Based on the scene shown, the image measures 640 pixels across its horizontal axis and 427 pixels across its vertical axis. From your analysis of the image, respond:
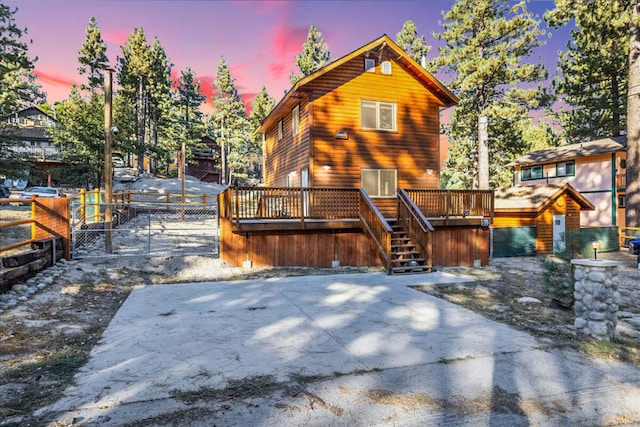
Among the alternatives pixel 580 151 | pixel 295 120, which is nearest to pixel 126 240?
pixel 295 120

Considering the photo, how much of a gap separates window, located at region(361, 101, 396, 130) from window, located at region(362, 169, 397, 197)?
5.98 ft

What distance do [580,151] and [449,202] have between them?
71.4 ft

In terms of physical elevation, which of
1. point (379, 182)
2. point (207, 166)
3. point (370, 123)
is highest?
point (207, 166)

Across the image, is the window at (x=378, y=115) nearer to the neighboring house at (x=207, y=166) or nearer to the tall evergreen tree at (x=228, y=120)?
the tall evergreen tree at (x=228, y=120)

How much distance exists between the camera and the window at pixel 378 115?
48.5ft

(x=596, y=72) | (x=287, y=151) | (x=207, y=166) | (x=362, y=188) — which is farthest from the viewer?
(x=207, y=166)

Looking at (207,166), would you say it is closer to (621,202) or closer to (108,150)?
(108,150)

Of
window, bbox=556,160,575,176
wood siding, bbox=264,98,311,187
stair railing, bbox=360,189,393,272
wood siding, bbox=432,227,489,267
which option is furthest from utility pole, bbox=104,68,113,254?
window, bbox=556,160,575,176

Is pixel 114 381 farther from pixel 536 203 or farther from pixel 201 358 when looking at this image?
pixel 536 203

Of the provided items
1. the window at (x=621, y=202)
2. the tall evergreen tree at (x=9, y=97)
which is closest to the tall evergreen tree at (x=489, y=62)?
the window at (x=621, y=202)

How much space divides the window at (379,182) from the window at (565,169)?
21972 mm

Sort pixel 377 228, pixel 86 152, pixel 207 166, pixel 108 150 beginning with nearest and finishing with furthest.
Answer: pixel 377 228, pixel 108 150, pixel 86 152, pixel 207 166

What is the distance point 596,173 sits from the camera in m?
27.4

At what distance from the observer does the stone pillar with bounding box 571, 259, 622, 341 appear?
5.29 m
